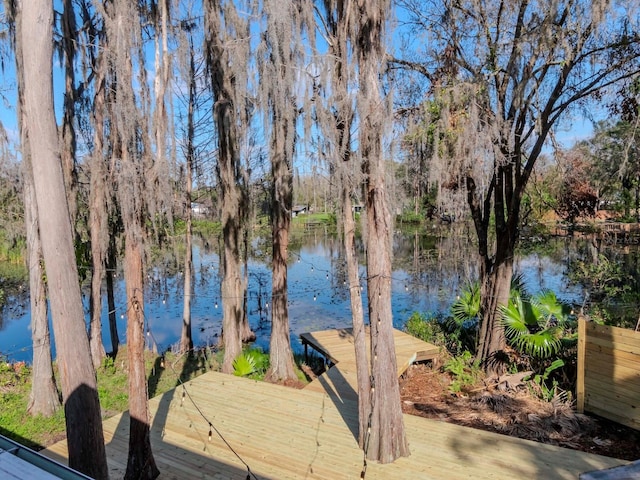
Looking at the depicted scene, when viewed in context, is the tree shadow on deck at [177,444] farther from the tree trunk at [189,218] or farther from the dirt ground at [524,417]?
the tree trunk at [189,218]

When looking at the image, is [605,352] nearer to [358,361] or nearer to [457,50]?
[358,361]

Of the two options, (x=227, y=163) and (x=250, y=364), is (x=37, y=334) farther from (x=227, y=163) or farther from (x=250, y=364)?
(x=227, y=163)

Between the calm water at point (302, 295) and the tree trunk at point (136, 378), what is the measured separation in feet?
18.3

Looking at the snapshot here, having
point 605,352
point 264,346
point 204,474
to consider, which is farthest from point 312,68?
point 264,346

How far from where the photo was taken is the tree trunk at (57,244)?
140 inches

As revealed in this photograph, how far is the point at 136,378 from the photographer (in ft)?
14.7

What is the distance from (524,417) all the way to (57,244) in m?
5.88

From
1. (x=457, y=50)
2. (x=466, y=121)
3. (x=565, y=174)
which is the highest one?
(x=457, y=50)

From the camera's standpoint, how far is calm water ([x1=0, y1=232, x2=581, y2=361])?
12867mm

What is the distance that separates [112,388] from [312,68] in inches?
283

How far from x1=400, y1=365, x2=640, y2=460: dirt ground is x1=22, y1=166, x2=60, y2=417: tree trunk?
5.86 meters

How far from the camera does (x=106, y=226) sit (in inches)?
363

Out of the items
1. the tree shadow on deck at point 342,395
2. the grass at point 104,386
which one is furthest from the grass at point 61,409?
the tree shadow on deck at point 342,395

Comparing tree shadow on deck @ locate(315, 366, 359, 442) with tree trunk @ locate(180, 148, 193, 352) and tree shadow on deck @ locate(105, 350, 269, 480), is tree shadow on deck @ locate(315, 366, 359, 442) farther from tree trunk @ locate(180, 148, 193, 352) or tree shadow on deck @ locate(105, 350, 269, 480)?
tree trunk @ locate(180, 148, 193, 352)
